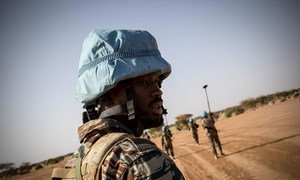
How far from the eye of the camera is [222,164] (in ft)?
35.4

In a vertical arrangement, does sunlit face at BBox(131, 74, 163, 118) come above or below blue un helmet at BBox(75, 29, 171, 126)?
below

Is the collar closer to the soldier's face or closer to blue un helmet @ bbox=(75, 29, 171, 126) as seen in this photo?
blue un helmet @ bbox=(75, 29, 171, 126)

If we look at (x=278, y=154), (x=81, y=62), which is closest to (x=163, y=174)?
(x=81, y=62)

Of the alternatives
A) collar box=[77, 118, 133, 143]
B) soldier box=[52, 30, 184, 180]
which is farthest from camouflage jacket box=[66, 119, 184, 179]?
collar box=[77, 118, 133, 143]

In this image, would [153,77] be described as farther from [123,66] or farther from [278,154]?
[278,154]

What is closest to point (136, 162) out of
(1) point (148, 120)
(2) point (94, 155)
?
(2) point (94, 155)

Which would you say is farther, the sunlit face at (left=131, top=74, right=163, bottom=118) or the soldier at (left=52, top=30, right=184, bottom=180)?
the sunlit face at (left=131, top=74, right=163, bottom=118)

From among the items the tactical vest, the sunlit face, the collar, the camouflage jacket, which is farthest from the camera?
the sunlit face

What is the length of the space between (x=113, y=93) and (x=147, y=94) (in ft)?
0.68

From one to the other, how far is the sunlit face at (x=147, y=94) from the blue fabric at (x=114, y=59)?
9cm

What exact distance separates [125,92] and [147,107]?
0.18 metres

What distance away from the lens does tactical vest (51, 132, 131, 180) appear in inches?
47.5

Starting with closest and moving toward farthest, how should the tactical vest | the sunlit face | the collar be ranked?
the tactical vest, the collar, the sunlit face

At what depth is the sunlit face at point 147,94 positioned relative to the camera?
1604 millimetres
